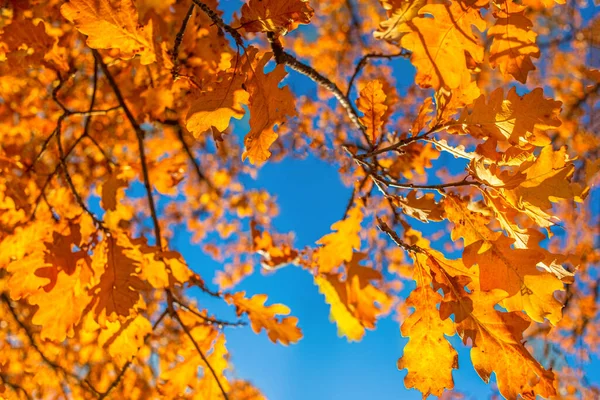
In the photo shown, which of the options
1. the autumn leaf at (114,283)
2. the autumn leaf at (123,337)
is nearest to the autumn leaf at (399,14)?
the autumn leaf at (114,283)

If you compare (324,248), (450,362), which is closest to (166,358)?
(324,248)

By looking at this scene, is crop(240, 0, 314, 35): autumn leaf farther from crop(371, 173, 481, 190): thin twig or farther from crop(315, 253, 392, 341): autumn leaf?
crop(315, 253, 392, 341): autumn leaf

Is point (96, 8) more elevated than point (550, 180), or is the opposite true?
point (96, 8)

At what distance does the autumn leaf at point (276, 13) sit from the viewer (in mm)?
993

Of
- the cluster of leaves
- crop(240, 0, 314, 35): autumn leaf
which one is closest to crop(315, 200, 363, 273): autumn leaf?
the cluster of leaves

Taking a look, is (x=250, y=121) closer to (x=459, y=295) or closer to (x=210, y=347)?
(x=459, y=295)

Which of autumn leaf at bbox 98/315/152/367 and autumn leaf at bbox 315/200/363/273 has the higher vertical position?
autumn leaf at bbox 315/200/363/273

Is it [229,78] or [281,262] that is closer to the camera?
[229,78]

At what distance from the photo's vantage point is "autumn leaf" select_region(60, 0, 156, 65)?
1036mm

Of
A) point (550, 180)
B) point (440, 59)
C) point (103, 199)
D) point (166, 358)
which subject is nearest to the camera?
point (550, 180)

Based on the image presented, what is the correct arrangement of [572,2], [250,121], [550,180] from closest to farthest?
[550,180], [250,121], [572,2]

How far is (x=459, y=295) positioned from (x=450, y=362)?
0.19 meters

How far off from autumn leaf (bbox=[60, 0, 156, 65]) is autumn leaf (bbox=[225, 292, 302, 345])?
1.08m

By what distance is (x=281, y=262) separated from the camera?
2357mm
